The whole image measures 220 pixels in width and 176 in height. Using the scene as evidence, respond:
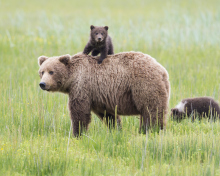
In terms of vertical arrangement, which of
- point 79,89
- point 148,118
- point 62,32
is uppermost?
point 62,32

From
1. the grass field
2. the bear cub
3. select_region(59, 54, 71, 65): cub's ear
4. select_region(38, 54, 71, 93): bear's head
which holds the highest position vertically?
the bear cub

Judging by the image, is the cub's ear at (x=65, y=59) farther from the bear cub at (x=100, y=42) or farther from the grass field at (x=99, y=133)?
the grass field at (x=99, y=133)

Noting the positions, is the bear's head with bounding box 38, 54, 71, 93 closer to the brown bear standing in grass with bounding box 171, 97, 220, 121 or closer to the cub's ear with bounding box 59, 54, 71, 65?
the cub's ear with bounding box 59, 54, 71, 65

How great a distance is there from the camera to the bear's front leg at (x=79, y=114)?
19.4 feet

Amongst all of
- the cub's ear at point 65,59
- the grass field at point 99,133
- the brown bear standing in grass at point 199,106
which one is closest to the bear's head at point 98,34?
the cub's ear at point 65,59

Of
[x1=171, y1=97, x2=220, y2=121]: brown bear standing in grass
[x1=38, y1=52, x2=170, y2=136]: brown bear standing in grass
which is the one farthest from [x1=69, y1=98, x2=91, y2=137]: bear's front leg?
[x1=171, y1=97, x2=220, y2=121]: brown bear standing in grass

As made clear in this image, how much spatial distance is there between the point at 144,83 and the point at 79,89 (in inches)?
44.1

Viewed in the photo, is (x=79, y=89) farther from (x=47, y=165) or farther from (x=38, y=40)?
(x=38, y=40)

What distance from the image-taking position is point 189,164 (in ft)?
14.8

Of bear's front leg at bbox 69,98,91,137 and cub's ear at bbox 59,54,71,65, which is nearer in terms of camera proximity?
bear's front leg at bbox 69,98,91,137

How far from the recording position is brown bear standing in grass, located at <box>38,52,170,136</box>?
18.9 ft

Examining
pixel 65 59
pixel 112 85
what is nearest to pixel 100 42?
pixel 65 59

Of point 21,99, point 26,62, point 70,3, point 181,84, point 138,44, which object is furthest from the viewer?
point 70,3

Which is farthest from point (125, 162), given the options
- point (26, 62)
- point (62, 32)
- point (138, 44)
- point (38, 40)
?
point (62, 32)
